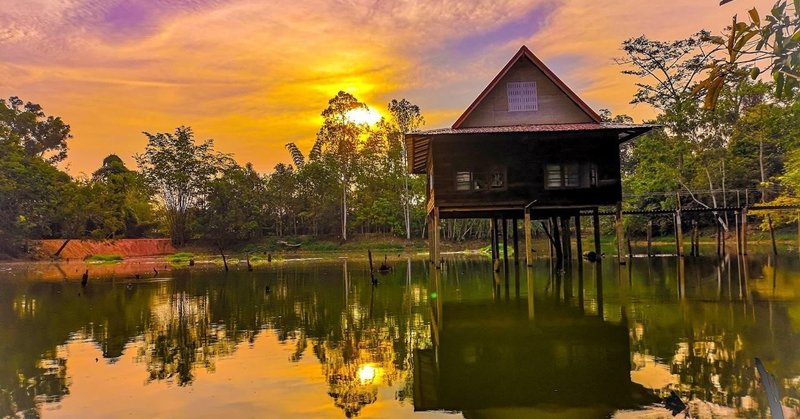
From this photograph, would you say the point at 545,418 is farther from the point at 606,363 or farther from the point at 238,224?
the point at 238,224

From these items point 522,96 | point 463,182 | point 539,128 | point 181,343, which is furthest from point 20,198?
point 181,343

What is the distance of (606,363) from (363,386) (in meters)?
3.37

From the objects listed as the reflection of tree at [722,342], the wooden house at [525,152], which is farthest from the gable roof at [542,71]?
the reflection of tree at [722,342]

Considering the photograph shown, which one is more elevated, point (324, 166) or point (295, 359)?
point (324, 166)

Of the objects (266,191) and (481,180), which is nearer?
(481,180)

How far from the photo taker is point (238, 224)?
213 feet

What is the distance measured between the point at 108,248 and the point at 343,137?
26958mm

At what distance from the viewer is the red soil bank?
55875 mm

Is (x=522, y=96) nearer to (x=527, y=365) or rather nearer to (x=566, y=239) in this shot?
(x=566, y=239)

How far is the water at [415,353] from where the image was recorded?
21.7 ft

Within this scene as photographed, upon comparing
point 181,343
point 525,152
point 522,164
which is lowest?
point 181,343

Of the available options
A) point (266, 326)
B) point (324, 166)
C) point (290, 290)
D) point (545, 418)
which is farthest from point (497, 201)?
point (324, 166)

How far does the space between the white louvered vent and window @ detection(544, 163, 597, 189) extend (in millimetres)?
2905

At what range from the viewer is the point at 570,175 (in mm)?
24062
